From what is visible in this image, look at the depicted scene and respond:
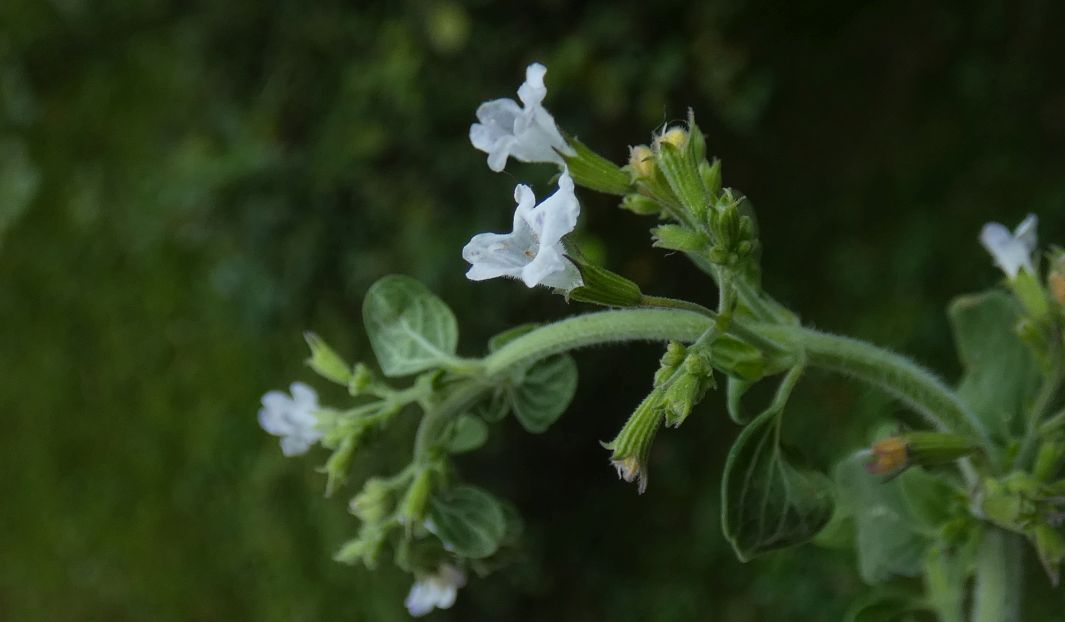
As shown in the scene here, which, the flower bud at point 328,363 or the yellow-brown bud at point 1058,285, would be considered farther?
the flower bud at point 328,363

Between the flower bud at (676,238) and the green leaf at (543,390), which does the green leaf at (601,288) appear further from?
the green leaf at (543,390)

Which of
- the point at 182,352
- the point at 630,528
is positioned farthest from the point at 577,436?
the point at 182,352

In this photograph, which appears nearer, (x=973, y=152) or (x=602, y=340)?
(x=602, y=340)

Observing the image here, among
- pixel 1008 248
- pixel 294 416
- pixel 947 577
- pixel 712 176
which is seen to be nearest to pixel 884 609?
pixel 947 577

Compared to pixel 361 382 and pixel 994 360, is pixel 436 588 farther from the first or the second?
pixel 994 360

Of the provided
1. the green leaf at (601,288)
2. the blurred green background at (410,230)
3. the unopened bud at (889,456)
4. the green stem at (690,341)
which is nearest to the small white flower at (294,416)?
the green stem at (690,341)

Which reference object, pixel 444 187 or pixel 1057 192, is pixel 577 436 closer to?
pixel 444 187

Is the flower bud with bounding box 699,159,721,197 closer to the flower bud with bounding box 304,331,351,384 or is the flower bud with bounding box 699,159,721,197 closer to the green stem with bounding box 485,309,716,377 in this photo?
the green stem with bounding box 485,309,716,377
